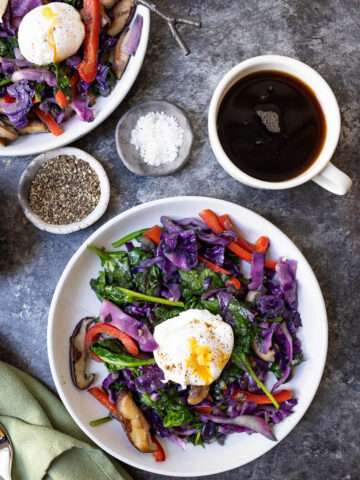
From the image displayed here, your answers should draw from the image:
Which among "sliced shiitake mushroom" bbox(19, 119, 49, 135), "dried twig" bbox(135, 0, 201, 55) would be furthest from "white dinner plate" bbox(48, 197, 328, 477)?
"dried twig" bbox(135, 0, 201, 55)

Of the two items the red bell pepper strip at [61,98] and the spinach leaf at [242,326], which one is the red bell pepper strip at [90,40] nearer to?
the red bell pepper strip at [61,98]

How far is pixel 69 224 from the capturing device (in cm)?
235

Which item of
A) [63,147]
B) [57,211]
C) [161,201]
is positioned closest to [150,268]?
[161,201]

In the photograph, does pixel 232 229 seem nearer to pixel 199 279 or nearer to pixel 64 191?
pixel 199 279

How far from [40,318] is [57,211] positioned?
522 mm

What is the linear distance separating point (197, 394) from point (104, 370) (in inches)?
18.4

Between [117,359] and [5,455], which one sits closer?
[117,359]

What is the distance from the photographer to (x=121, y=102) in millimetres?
2381

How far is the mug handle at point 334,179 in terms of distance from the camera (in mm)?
1994

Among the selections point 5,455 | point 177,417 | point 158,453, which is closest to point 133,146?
point 177,417

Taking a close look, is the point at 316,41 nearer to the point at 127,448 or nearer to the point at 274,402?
the point at 274,402

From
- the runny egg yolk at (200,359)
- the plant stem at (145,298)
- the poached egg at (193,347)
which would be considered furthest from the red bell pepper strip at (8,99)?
the runny egg yolk at (200,359)

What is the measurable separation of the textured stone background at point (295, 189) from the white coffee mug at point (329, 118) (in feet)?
1.11

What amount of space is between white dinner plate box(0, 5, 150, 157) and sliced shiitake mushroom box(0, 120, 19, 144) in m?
0.03
